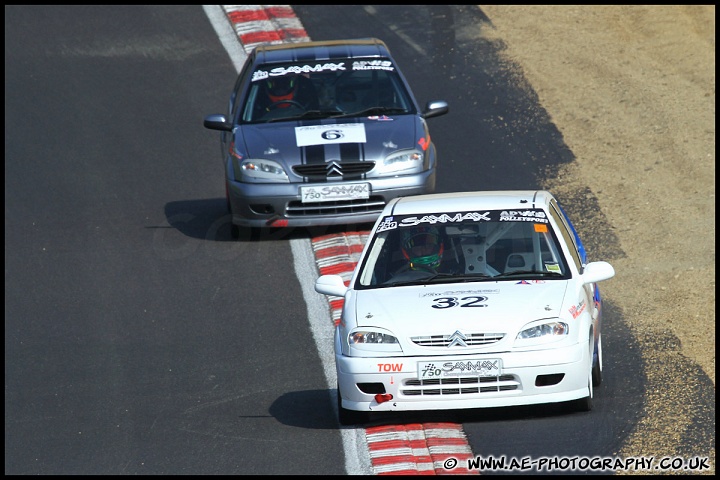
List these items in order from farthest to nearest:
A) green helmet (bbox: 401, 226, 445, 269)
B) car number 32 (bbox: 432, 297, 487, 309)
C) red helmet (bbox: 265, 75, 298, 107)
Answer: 1. red helmet (bbox: 265, 75, 298, 107)
2. green helmet (bbox: 401, 226, 445, 269)
3. car number 32 (bbox: 432, 297, 487, 309)

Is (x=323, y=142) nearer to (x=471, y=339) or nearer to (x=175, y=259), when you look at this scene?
(x=175, y=259)

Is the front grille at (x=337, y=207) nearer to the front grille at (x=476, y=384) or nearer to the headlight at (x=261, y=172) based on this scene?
the headlight at (x=261, y=172)

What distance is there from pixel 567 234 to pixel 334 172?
3982mm

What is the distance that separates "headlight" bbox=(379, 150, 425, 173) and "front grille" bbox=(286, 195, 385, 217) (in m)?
0.31

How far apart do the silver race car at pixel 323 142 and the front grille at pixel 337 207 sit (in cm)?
1

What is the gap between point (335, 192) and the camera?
13.1 meters

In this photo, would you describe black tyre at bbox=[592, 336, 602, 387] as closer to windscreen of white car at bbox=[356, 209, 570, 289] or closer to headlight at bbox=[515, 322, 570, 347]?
windscreen of white car at bbox=[356, 209, 570, 289]

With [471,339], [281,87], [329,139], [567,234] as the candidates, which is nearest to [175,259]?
[329,139]

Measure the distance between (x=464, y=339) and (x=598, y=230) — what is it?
5.50 meters

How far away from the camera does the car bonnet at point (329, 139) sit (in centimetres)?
1319

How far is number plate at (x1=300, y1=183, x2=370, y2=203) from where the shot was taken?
43.1 ft

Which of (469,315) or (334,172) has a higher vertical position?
(469,315)

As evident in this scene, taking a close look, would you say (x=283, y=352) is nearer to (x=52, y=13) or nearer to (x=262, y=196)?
(x=262, y=196)

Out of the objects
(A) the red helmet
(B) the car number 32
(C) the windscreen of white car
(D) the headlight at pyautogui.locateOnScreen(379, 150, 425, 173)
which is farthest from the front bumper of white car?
(A) the red helmet
